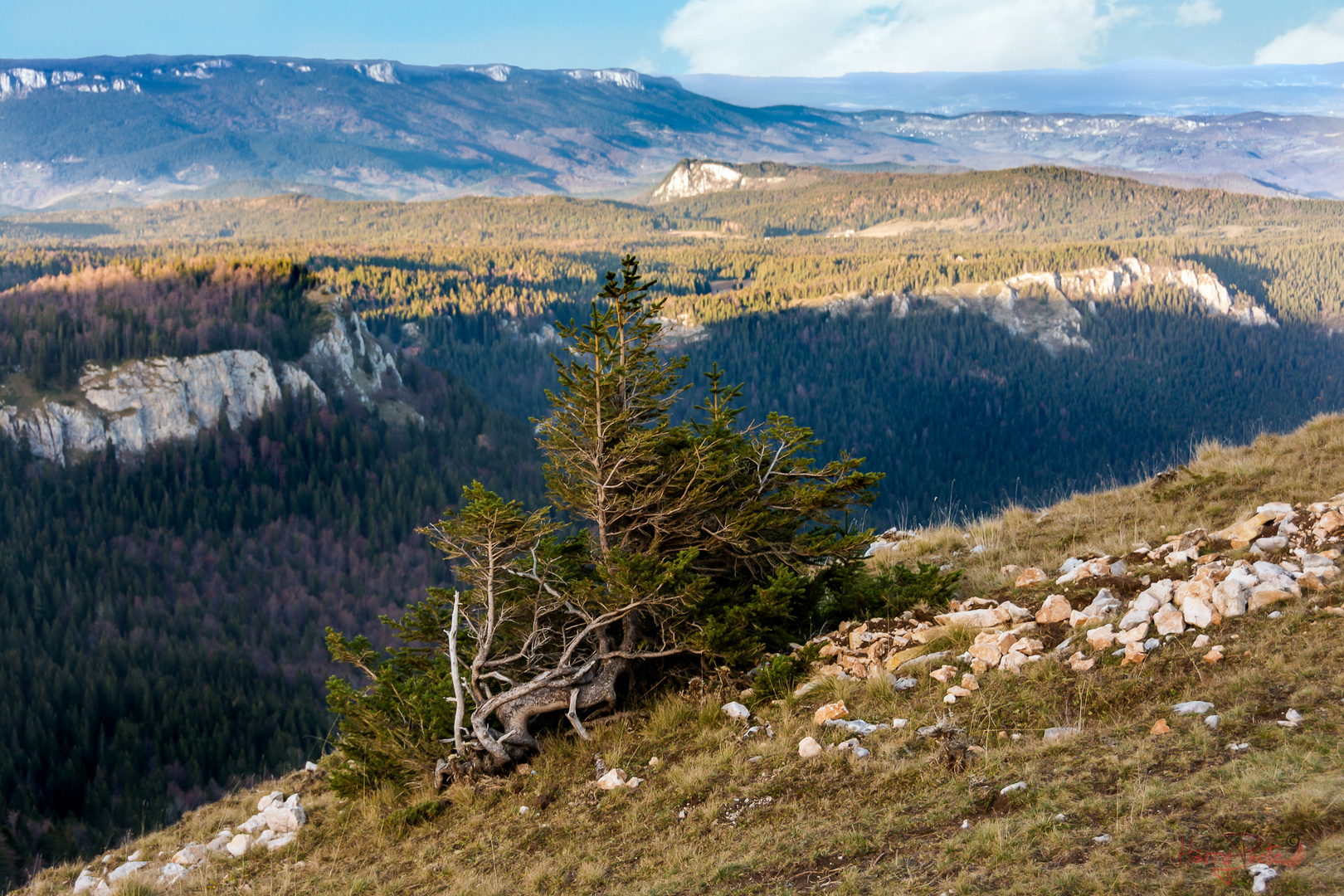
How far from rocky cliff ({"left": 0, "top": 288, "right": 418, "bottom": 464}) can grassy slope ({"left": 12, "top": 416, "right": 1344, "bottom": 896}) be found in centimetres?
13761

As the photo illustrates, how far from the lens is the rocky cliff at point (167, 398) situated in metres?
126

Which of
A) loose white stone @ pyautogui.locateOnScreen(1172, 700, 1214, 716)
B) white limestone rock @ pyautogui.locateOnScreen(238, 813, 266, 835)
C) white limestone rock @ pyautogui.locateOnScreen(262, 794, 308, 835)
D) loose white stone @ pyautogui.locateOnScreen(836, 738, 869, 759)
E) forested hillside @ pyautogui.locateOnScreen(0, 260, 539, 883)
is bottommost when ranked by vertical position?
forested hillside @ pyautogui.locateOnScreen(0, 260, 539, 883)

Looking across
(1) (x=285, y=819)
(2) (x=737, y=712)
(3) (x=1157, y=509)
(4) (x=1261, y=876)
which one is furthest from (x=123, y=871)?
(3) (x=1157, y=509)

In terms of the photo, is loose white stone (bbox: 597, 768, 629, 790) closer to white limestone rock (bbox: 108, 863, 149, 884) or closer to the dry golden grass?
the dry golden grass

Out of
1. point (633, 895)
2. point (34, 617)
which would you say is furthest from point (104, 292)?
point (633, 895)

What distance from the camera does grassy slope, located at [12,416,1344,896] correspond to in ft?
23.9

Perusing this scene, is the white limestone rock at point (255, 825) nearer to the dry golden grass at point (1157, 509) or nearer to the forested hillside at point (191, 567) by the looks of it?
the dry golden grass at point (1157, 509)

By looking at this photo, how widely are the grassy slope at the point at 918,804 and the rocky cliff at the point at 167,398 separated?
138 m

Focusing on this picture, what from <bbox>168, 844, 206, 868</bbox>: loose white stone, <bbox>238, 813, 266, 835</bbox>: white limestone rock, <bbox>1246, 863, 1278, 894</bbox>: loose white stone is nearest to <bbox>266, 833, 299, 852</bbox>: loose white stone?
<bbox>238, 813, 266, 835</bbox>: white limestone rock

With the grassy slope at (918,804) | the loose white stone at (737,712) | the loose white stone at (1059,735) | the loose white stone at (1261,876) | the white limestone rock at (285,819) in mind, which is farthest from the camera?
the white limestone rock at (285,819)

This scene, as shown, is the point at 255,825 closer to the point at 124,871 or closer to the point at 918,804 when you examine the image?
the point at 124,871

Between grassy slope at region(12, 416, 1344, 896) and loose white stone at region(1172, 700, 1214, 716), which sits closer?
grassy slope at region(12, 416, 1344, 896)

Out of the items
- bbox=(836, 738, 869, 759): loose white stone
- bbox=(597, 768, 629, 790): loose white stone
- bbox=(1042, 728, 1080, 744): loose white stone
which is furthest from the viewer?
bbox=(597, 768, 629, 790): loose white stone

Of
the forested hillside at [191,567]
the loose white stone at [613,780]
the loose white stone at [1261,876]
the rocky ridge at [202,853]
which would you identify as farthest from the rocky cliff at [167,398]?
the loose white stone at [1261,876]
